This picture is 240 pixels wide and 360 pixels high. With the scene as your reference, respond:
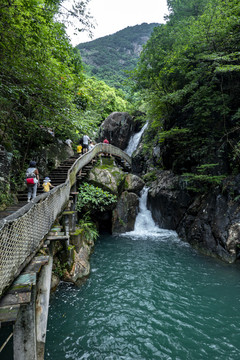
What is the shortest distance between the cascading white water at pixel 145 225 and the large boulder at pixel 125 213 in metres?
0.68

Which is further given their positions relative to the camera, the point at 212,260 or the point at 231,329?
the point at 212,260

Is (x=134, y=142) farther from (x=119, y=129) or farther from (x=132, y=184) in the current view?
(x=132, y=184)

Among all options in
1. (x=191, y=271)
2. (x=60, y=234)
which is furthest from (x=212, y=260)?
(x=60, y=234)

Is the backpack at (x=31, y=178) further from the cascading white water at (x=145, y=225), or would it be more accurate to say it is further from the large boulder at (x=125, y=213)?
the cascading white water at (x=145, y=225)

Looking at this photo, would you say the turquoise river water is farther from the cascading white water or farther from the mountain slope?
the mountain slope

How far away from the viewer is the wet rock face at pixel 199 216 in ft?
32.9

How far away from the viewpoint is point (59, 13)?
18.5 feet

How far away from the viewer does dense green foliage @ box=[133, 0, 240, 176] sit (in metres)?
10.8

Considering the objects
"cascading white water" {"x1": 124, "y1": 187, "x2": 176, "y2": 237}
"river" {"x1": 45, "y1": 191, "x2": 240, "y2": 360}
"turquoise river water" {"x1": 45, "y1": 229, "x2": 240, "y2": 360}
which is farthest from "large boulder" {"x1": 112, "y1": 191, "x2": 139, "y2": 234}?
"turquoise river water" {"x1": 45, "y1": 229, "x2": 240, "y2": 360}

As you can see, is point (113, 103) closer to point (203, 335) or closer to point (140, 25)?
point (203, 335)

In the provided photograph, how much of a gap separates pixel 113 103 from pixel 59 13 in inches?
1184

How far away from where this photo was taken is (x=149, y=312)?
252 inches

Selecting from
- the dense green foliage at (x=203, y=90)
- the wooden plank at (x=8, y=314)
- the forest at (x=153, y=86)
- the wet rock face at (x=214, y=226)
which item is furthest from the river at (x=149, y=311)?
the dense green foliage at (x=203, y=90)

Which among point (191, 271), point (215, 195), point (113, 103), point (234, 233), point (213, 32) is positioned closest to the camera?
point (191, 271)
